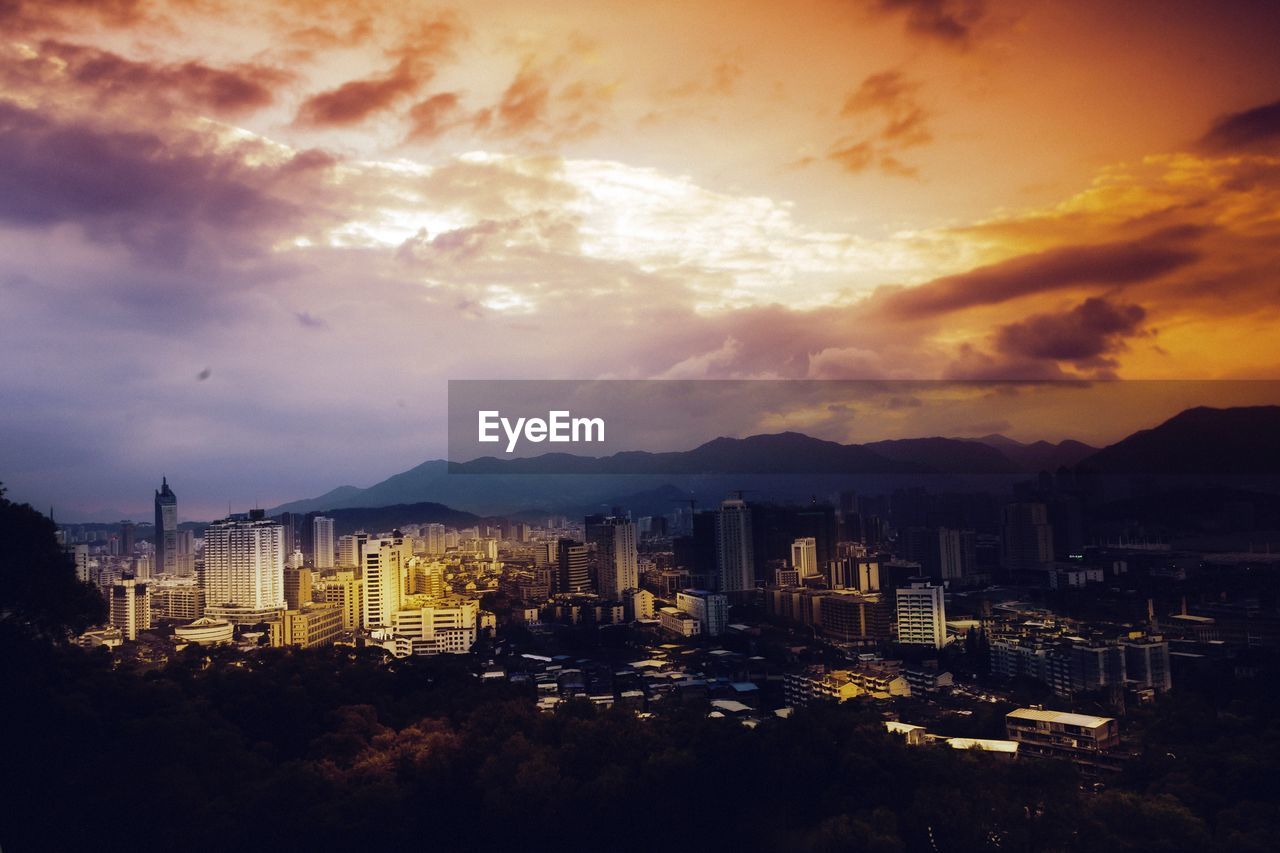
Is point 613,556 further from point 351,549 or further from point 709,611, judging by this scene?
point 351,549

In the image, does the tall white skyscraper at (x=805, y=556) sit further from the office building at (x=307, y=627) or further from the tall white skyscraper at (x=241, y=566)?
the tall white skyscraper at (x=241, y=566)

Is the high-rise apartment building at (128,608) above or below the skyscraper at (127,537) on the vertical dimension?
below

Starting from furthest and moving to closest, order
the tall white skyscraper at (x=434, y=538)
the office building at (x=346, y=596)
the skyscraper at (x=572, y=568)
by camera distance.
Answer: the tall white skyscraper at (x=434, y=538)
the skyscraper at (x=572, y=568)
the office building at (x=346, y=596)

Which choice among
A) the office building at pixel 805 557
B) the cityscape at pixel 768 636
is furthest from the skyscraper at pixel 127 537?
the office building at pixel 805 557

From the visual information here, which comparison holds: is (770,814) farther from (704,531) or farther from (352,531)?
(352,531)

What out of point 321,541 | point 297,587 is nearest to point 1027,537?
point 297,587

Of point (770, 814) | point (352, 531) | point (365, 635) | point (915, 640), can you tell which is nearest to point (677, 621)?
point (915, 640)

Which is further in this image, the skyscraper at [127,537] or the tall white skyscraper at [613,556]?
the tall white skyscraper at [613,556]
